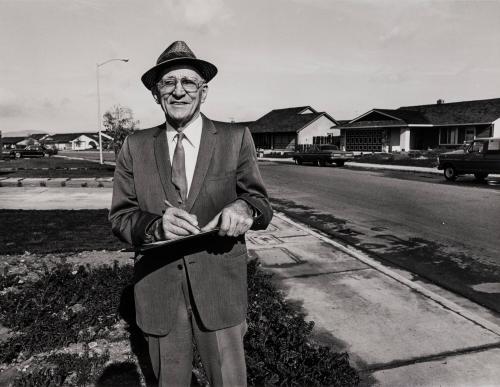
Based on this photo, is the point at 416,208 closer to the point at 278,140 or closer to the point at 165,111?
the point at 165,111

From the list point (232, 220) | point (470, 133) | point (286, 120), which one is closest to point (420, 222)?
point (232, 220)

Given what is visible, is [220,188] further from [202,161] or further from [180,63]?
[180,63]

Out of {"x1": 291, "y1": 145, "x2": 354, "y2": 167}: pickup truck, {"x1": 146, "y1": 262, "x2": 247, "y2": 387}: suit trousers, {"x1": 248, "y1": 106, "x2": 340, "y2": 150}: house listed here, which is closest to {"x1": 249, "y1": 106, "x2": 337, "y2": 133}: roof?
{"x1": 248, "y1": 106, "x2": 340, "y2": 150}: house

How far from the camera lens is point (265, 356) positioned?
3285 mm

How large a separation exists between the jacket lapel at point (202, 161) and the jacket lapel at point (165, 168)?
90mm

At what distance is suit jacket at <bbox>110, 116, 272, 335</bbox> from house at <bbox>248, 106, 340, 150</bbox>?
4520 cm

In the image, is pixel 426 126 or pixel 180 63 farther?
pixel 426 126

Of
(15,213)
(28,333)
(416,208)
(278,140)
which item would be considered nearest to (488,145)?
(416,208)

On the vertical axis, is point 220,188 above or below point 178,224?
above

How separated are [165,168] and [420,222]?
8.45 m

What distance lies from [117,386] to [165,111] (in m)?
2.15

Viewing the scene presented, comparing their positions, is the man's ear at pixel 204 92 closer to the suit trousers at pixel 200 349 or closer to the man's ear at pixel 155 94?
the man's ear at pixel 155 94

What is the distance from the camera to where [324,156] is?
91.6 ft

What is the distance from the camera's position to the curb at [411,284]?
13.6 feet
